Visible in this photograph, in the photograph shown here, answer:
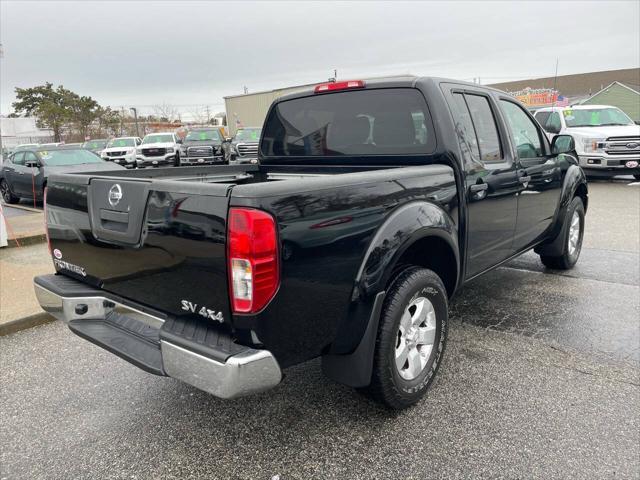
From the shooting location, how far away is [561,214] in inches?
198

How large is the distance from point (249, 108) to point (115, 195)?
30.4 m

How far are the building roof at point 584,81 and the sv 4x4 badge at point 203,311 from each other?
59546 millimetres

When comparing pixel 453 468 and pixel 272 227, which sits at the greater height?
pixel 272 227

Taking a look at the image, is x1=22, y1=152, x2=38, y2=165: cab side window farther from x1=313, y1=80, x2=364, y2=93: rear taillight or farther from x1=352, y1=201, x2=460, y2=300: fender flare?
x1=352, y1=201, x2=460, y2=300: fender flare

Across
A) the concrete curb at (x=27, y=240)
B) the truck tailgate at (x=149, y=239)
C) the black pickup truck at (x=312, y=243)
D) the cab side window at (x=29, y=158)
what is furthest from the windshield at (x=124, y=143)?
the truck tailgate at (x=149, y=239)

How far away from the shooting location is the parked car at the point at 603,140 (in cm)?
1268

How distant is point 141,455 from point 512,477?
1.91 meters

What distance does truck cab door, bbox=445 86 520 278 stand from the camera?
346cm

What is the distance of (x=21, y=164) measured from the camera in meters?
13.0

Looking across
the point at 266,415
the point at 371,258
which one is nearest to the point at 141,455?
the point at 266,415

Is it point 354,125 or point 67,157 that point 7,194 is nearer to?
point 67,157

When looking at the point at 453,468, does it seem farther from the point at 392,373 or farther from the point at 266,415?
the point at 266,415

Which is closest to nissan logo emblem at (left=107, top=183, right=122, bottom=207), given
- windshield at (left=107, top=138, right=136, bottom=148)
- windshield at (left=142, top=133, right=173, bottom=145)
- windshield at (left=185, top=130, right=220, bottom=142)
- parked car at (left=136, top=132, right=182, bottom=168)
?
windshield at (left=185, top=130, right=220, bottom=142)

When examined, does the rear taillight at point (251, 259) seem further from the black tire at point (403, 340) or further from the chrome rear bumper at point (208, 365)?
the black tire at point (403, 340)
